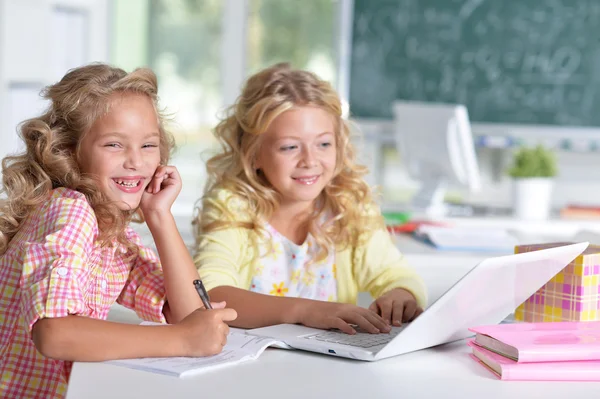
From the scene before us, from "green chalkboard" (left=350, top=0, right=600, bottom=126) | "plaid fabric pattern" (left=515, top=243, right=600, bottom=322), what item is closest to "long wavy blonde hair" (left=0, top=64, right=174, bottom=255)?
"plaid fabric pattern" (left=515, top=243, right=600, bottom=322)

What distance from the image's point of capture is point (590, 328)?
1347 millimetres

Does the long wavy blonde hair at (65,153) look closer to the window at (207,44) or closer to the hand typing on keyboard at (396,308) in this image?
the hand typing on keyboard at (396,308)

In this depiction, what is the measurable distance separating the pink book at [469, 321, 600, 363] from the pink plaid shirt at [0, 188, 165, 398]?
2.00ft

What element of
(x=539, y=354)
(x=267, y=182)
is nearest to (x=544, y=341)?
(x=539, y=354)

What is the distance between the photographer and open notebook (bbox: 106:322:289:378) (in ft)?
3.75

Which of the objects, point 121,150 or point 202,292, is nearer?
point 202,292

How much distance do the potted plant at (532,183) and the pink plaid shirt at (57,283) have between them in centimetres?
196

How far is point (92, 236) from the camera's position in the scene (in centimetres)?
134

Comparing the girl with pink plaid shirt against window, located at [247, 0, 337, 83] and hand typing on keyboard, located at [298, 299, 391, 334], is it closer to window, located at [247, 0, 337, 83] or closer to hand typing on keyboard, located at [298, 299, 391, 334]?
hand typing on keyboard, located at [298, 299, 391, 334]

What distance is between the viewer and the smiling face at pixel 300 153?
1935 mm

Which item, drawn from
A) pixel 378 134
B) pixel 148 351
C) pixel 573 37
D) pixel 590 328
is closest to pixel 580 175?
pixel 573 37

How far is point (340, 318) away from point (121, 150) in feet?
1.59

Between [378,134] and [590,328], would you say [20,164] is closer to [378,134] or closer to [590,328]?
[590,328]

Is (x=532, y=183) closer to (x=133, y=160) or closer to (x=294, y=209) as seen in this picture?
(x=294, y=209)
